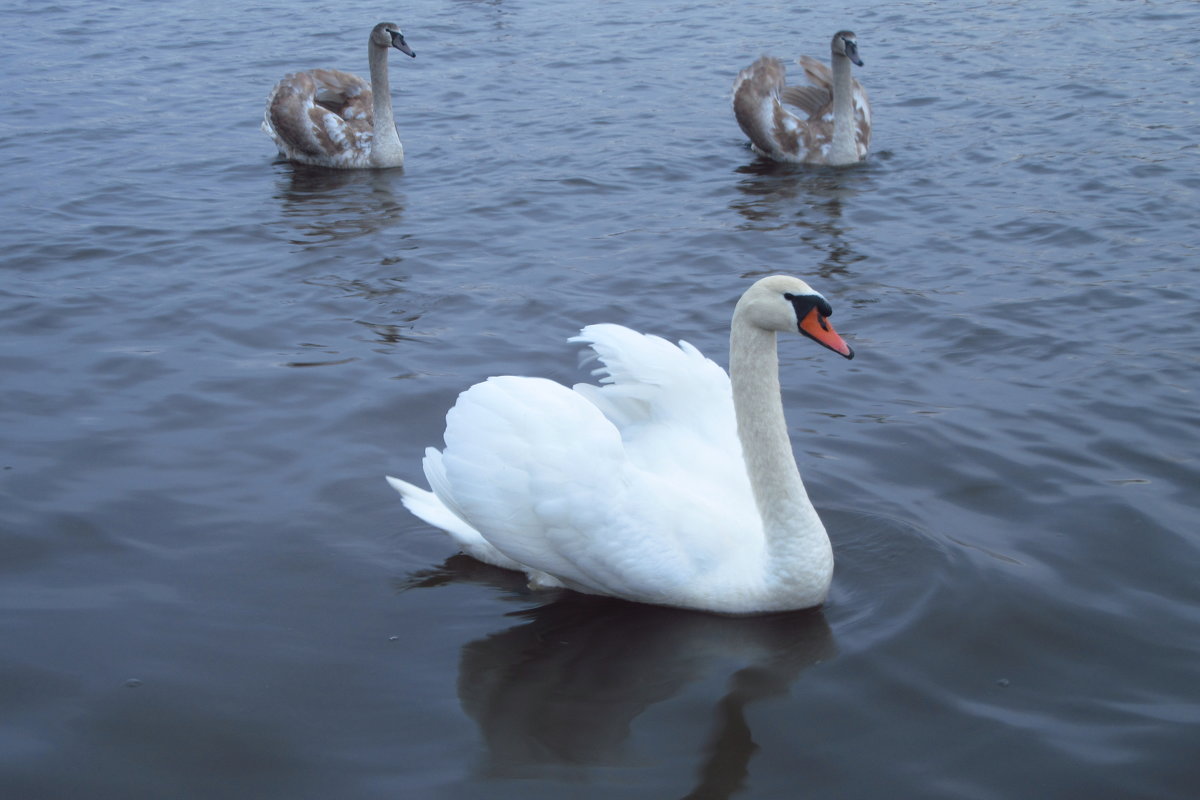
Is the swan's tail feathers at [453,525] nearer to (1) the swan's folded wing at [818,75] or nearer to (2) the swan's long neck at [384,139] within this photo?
(2) the swan's long neck at [384,139]

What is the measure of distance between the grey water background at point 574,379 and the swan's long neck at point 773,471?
226mm

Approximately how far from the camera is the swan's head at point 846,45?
39.3ft

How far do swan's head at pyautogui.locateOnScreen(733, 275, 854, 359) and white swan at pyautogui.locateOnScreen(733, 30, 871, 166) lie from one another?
→ 7.25 metres

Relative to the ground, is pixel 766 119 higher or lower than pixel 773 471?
higher

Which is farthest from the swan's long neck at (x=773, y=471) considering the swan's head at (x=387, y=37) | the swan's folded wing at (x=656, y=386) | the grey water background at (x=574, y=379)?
the swan's head at (x=387, y=37)

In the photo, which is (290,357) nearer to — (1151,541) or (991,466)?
(991,466)

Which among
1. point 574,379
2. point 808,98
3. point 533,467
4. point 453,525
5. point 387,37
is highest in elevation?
point 387,37

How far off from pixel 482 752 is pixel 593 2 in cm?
1676

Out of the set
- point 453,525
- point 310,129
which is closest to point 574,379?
point 453,525

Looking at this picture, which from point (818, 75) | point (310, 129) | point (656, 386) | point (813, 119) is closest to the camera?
point (656, 386)

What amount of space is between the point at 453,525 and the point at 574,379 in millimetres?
2112

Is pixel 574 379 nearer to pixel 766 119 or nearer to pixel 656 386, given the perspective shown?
pixel 656 386

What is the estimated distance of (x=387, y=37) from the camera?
41.3 feet

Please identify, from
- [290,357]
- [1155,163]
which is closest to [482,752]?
[290,357]
